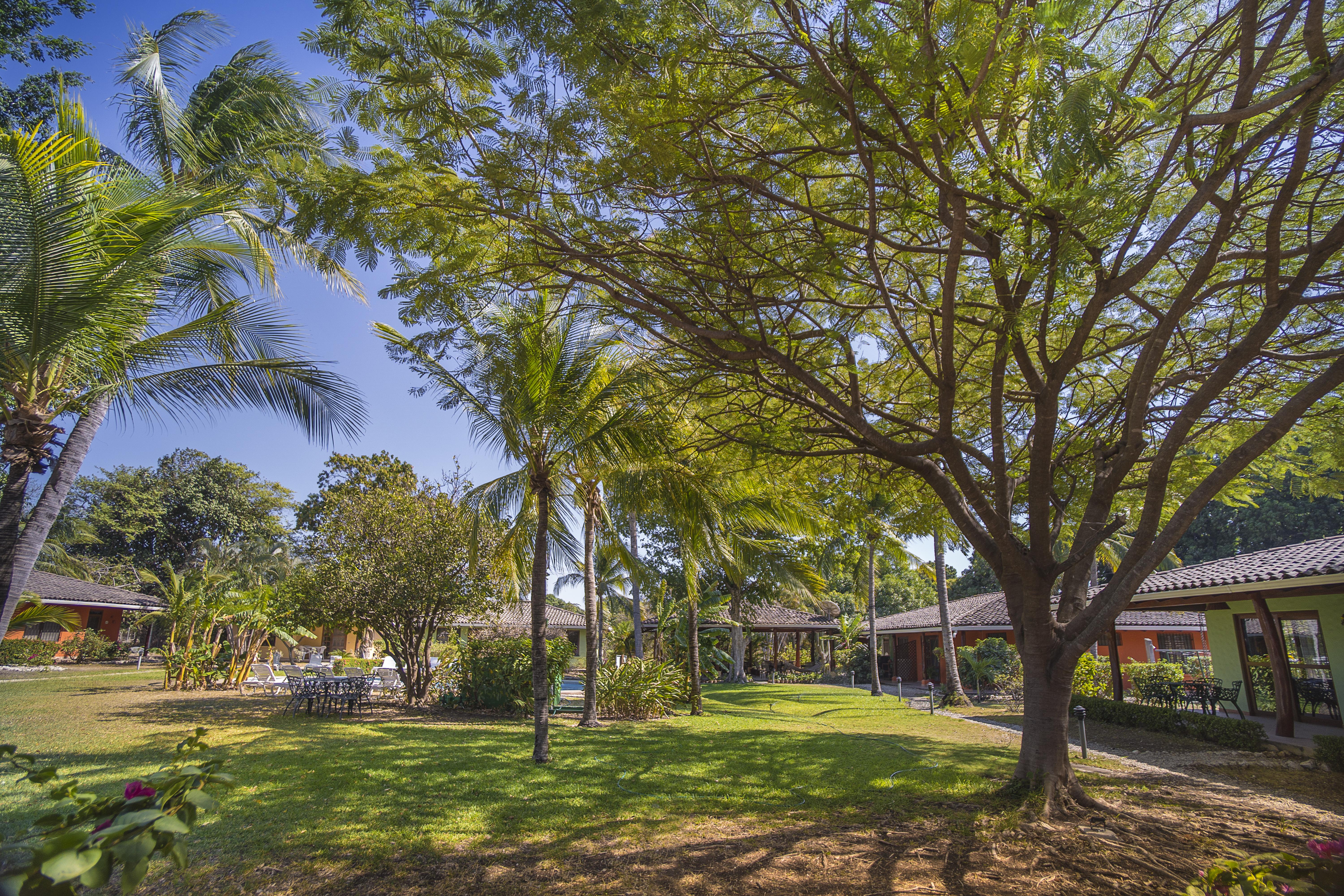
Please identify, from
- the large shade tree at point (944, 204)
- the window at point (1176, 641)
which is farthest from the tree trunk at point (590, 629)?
the window at point (1176, 641)

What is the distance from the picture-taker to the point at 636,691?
14.3 meters

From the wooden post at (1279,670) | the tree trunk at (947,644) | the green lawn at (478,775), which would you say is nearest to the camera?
the green lawn at (478,775)

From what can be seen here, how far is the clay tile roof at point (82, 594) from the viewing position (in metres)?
22.6

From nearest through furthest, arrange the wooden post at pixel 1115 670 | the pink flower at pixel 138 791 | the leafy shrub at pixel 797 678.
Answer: the pink flower at pixel 138 791 → the wooden post at pixel 1115 670 → the leafy shrub at pixel 797 678

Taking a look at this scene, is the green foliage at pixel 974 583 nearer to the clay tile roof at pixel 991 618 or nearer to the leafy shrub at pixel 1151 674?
the clay tile roof at pixel 991 618

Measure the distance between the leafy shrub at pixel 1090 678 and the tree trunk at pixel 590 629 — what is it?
1230 cm

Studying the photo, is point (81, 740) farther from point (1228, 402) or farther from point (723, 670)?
point (723, 670)

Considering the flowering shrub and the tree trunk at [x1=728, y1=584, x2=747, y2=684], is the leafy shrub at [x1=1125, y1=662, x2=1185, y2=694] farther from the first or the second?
the flowering shrub

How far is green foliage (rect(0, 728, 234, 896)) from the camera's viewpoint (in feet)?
4.48

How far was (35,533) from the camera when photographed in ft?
20.9

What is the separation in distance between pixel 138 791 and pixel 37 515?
6655mm

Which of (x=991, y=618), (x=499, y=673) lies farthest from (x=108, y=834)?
(x=991, y=618)

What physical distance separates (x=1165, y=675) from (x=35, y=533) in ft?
73.7

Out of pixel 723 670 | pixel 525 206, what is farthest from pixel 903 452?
pixel 723 670
